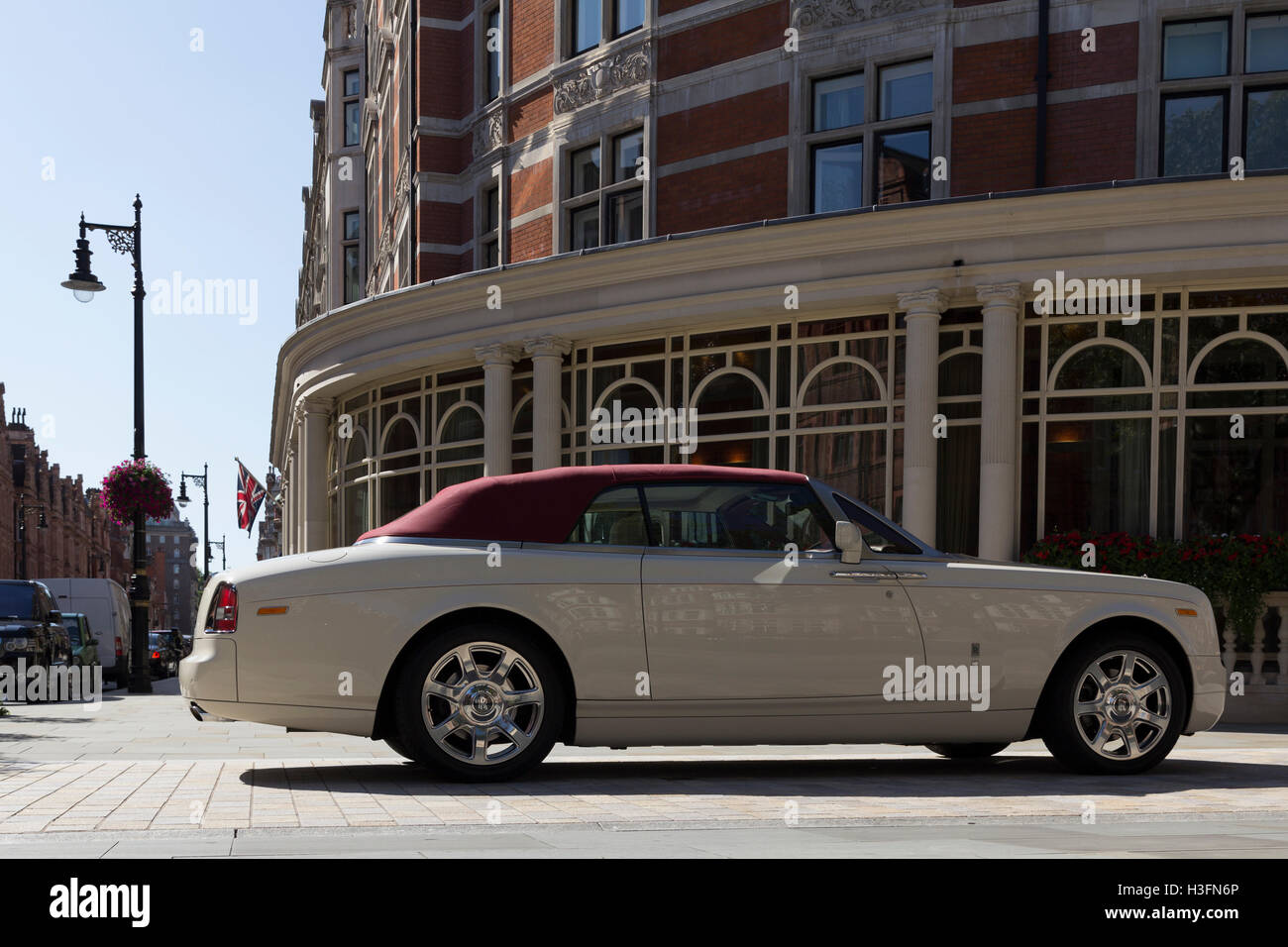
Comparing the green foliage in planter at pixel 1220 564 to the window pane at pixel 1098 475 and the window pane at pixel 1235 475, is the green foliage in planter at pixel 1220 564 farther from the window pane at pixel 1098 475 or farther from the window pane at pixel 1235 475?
the window pane at pixel 1098 475

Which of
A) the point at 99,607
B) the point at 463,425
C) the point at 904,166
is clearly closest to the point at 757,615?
the point at 904,166

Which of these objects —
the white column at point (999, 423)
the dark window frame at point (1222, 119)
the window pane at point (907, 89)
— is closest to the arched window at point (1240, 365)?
the white column at point (999, 423)

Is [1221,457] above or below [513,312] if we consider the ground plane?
below

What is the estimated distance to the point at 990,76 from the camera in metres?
16.4

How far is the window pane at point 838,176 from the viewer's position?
56.7 ft

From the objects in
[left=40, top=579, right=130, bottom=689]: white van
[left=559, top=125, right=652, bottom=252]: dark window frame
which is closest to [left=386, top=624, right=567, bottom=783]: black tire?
[left=559, top=125, right=652, bottom=252]: dark window frame

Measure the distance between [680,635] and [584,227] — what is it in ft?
46.9

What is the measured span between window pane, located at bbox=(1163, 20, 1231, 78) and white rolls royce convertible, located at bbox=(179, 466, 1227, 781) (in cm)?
999

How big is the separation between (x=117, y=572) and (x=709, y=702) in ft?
597

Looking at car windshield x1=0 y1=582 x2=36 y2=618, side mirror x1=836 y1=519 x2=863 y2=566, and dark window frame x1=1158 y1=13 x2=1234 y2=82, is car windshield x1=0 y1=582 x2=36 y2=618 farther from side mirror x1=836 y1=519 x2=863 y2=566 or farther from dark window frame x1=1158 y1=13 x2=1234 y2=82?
dark window frame x1=1158 y1=13 x2=1234 y2=82

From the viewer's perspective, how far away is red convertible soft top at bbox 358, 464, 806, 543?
728 centimetres

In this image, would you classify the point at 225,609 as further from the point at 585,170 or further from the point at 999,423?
the point at 585,170
